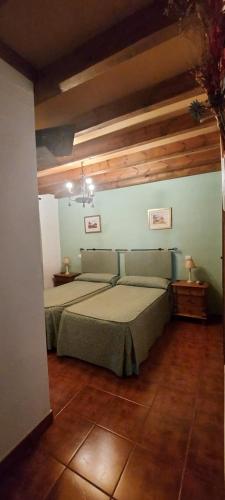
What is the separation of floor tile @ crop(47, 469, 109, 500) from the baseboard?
31cm

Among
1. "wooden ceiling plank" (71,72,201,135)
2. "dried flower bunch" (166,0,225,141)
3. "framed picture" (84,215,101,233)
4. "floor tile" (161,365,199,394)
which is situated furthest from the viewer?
"framed picture" (84,215,101,233)

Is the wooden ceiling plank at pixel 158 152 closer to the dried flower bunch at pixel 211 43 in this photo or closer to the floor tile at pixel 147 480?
the dried flower bunch at pixel 211 43

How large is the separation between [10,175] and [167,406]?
2.08m

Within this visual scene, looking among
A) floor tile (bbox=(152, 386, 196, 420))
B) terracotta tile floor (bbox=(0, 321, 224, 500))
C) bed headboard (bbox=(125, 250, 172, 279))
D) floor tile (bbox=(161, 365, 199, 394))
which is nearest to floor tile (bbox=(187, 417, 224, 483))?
terracotta tile floor (bbox=(0, 321, 224, 500))

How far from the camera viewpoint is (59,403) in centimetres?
188

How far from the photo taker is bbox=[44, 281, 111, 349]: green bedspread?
2.68 m

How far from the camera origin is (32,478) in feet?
4.20

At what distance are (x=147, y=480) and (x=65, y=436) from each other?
619mm

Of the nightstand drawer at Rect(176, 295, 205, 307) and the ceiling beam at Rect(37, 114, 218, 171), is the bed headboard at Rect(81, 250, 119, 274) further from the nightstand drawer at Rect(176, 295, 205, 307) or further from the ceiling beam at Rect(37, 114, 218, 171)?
the ceiling beam at Rect(37, 114, 218, 171)

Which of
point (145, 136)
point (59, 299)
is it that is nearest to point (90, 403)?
point (59, 299)

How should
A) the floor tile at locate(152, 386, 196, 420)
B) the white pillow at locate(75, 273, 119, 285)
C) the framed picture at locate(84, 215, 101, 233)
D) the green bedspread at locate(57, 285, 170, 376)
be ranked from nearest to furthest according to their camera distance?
the floor tile at locate(152, 386, 196, 420), the green bedspread at locate(57, 285, 170, 376), the white pillow at locate(75, 273, 119, 285), the framed picture at locate(84, 215, 101, 233)

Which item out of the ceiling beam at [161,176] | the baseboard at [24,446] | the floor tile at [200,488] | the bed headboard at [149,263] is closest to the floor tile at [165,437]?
the floor tile at [200,488]

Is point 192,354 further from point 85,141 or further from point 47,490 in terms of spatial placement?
point 85,141

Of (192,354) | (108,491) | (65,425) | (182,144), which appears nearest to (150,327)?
(192,354)
